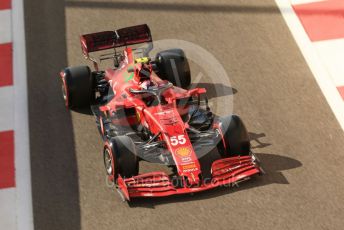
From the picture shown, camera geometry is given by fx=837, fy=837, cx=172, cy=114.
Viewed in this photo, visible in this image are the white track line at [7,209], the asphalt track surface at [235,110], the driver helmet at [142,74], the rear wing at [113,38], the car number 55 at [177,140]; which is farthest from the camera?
the rear wing at [113,38]

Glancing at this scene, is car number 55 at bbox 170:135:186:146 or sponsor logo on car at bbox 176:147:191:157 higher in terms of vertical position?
car number 55 at bbox 170:135:186:146

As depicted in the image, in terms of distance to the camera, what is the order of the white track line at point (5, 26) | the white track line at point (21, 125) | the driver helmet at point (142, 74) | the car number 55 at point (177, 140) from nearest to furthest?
1. the white track line at point (21, 125)
2. the car number 55 at point (177, 140)
3. the driver helmet at point (142, 74)
4. the white track line at point (5, 26)

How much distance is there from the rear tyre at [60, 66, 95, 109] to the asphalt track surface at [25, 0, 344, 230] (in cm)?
19

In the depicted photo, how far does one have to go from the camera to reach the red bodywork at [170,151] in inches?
340

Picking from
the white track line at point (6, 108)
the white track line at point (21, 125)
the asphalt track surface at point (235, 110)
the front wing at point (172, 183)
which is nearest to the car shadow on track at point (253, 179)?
the asphalt track surface at point (235, 110)

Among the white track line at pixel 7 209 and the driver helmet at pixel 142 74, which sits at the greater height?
the driver helmet at pixel 142 74

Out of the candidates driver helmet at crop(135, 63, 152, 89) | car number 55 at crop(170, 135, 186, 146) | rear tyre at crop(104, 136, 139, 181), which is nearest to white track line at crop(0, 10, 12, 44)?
driver helmet at crop(135, 63, 152, 89)

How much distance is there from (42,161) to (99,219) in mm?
1458

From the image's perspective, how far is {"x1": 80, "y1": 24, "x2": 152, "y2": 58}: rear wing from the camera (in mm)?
10766

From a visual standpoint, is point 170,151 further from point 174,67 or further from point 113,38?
point 113,38

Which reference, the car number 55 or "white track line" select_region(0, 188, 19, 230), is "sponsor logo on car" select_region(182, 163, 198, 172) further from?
Answer: "white track line" select_region(0, 188, 19, 230)

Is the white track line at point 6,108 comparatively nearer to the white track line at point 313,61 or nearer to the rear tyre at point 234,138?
the rear tyre at point 234,138

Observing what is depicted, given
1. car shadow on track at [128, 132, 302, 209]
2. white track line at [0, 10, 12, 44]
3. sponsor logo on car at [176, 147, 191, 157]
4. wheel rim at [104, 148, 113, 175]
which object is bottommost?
car shadow on track at [128, 132, 302, 209]

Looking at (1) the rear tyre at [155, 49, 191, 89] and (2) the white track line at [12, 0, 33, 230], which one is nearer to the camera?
(2) the white track line at [12, 0, 33, 230]
